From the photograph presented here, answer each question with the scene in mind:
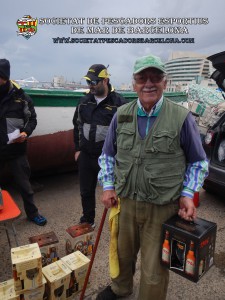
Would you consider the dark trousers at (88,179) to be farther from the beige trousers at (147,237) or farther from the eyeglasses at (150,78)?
the eyeglasses at (150,78)

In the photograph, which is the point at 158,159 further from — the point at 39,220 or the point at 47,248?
the point at 39,220

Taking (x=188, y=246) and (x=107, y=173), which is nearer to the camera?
(x=188, y=246)

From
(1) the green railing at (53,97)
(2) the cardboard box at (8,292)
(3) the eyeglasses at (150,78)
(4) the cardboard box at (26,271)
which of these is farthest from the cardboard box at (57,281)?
(1) the green railing at (53,97)

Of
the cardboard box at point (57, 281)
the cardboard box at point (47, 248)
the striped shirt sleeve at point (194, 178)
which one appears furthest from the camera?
the cardboard box at point (47, 248)

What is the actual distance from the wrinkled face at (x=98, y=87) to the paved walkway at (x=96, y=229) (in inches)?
67.7

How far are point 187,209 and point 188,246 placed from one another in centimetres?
22

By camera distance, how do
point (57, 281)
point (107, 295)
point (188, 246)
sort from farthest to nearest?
point (107, 295) → point (57, 281) → point (188, 246)

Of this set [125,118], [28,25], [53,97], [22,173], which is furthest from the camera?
[28,25]

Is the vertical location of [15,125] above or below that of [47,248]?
above

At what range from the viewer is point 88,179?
128 inches

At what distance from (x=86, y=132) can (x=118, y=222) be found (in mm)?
1324

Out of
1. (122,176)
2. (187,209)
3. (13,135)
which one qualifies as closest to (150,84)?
(122,176)

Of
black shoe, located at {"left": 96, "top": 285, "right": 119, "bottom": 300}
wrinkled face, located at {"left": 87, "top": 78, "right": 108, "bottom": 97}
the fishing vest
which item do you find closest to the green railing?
wrinkled face, located at {"left": 87, "top": 78, "right": 108, "bottom": 97}

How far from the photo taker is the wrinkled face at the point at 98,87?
296 centimetres
